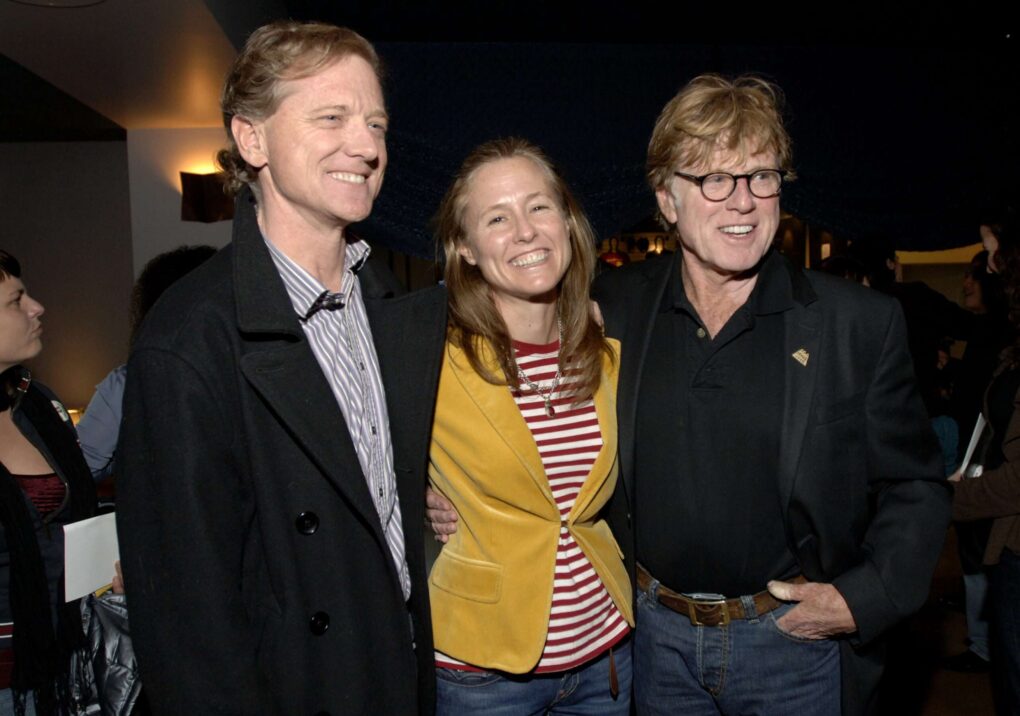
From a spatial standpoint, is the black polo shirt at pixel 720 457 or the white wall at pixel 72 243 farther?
the white wall at pixel 72 243

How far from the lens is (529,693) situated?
1582 millimetres

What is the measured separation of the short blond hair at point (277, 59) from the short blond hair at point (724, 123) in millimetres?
726

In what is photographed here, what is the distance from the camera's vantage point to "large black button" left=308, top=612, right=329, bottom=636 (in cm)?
119

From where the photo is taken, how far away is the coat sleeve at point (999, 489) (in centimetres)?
217

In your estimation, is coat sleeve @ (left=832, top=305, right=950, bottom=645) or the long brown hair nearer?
coat sleeve @ (left=832, top=305, right=950, bottom=645)

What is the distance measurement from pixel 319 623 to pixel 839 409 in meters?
1.06

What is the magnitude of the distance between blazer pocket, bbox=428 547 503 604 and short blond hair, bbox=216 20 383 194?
0.94 metres

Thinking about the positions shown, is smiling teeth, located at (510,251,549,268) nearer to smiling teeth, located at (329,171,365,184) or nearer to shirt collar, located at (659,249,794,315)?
shirt collar, located at (659,249,794,315)

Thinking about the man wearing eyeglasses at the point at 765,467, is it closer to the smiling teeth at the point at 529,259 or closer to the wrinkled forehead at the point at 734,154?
the wrinkled forehead at the point at 734,154

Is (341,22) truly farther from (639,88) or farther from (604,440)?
(604,440)

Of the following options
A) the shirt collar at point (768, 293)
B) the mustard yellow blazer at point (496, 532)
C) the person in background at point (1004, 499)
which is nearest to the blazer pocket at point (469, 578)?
the mustard yellow blazer at point (496, 532)

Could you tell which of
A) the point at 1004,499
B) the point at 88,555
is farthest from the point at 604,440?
the point at 1004,499

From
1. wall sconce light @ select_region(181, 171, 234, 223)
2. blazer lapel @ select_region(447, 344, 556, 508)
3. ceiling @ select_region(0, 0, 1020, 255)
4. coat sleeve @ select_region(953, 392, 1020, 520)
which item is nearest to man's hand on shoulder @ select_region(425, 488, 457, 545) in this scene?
blazer lapel @ select_region(447, 344, 556, 508)

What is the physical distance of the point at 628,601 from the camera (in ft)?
5.52
